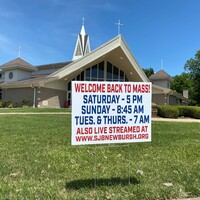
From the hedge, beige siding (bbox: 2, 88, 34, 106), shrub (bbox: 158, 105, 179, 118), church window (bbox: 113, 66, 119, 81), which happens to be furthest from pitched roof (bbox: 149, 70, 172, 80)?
shrub (bbox: 158, 105, 179, 118)

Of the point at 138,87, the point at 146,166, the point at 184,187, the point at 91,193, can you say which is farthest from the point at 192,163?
the point at 91,193

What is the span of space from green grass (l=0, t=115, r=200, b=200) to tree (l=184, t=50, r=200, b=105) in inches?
2045

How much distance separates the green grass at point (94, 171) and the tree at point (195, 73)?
5195cm

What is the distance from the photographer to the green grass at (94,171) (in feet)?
14.4

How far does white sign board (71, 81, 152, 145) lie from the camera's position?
4555mm

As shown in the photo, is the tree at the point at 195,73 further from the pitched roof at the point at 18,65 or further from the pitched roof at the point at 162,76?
the pitched roof at the point at 18,65

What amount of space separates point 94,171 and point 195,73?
56.7m

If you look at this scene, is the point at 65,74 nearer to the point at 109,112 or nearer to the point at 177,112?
the point at 177,112

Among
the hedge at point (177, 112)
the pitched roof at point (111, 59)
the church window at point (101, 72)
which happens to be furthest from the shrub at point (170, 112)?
the church window at point (101, 72)

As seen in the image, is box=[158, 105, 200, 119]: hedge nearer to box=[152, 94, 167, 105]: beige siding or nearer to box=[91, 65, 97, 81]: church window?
box=[91, 65, 97, 81]: church window

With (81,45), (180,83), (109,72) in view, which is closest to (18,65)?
(109,72)

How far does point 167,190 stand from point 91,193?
118 centimetres

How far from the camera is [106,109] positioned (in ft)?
15.4

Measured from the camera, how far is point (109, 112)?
4.73 m
